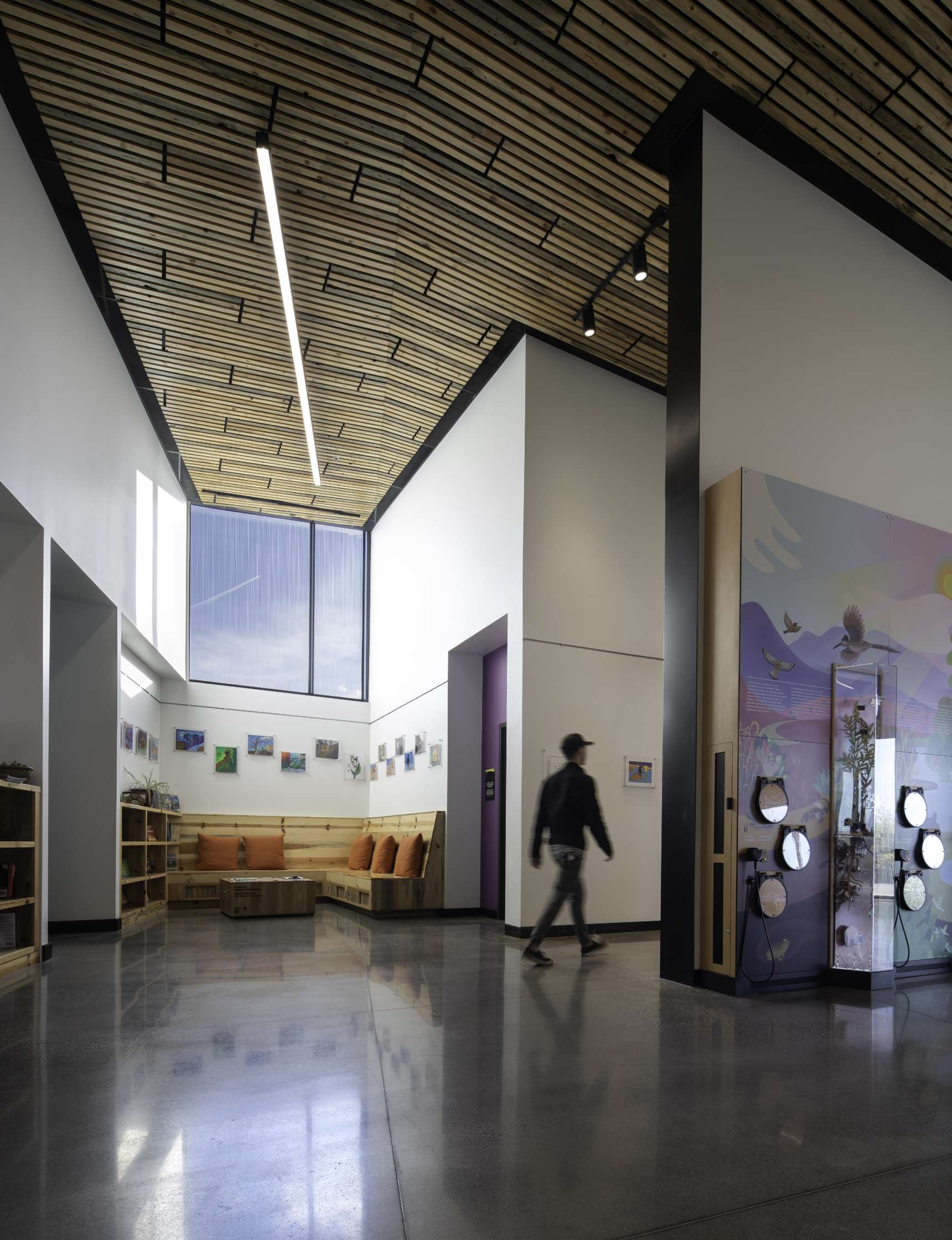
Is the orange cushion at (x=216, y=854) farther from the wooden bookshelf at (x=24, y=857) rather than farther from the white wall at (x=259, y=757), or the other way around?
the wooden bookshelf at (x=24, y=857)

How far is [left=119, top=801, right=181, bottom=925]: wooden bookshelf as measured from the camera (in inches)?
376

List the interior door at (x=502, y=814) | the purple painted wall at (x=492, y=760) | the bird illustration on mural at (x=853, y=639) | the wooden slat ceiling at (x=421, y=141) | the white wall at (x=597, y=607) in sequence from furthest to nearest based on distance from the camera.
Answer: the purple painted wall at (x=492, y=760) → the interior door at (x=502, y=814) → the white wall at (x=597, y=607) → the bird illustration on mural at (x=853, y=639) → the wooden slat ceiling at (x=421, y=141)

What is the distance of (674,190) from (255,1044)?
6.05m

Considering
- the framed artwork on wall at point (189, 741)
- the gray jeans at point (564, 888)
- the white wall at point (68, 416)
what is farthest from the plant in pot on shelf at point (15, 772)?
the framed artwork on wall at point (189, 741)

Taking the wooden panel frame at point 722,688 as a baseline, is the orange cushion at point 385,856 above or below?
below

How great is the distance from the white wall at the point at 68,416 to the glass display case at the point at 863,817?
5.90m

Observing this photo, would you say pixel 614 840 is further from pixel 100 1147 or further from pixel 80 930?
pixel 100 1147

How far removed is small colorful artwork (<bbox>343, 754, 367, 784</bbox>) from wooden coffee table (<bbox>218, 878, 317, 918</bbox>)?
382 centimetres

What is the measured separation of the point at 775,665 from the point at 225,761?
9.35 meters

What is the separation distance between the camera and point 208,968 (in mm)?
6184

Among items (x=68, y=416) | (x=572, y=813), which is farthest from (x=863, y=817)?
(x=68, y=416)

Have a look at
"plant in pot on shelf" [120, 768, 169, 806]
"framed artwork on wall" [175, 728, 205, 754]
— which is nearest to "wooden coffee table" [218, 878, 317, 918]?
"plant in pot on shelf" [120, 768, 169, 806]

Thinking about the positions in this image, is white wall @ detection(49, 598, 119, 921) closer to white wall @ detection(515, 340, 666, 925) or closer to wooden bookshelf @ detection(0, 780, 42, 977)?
wooden bookshelf @ detection(0, 780, 42, 977)

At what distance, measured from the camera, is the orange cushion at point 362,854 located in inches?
478
